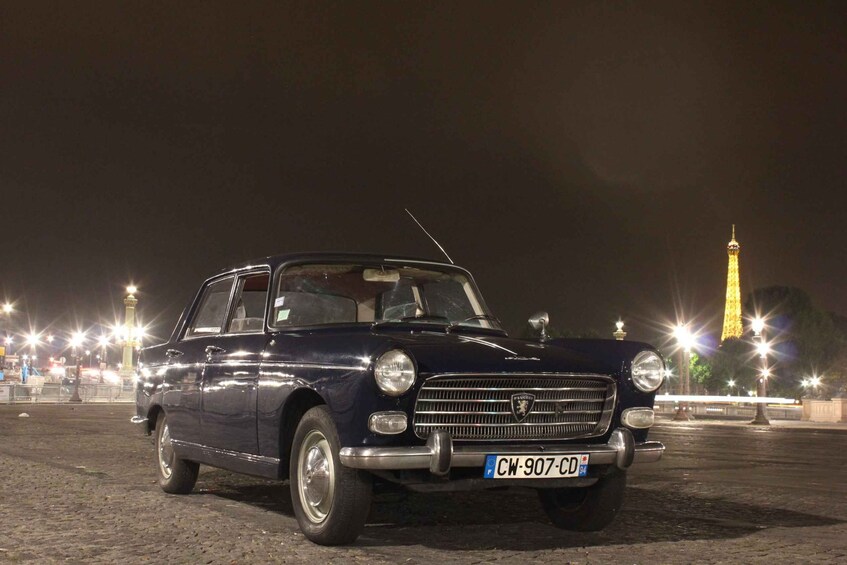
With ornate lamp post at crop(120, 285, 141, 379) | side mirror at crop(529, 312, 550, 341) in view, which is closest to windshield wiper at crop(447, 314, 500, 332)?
side mirror at crop(529, 312, 550, 341)

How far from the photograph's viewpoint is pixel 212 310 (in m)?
8.52

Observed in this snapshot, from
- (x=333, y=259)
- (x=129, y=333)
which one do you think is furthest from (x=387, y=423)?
(x=129, y=333)

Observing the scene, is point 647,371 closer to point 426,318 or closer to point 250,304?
point 426,318

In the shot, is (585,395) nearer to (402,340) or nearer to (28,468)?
(402,340)

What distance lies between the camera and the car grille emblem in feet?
19.9

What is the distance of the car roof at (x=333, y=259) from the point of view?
7.51 meters

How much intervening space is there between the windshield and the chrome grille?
1.26 metres

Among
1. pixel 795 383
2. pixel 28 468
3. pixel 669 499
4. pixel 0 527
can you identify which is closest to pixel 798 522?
pixel 669 499

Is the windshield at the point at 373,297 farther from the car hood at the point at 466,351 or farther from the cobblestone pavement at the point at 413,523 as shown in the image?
the cobblestone pavement at the point at 413,523

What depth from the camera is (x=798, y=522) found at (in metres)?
7.38

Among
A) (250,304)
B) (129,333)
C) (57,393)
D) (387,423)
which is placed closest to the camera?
(387,423)

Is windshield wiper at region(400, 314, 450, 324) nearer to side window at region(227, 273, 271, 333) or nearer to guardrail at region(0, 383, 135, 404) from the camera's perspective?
side window at region(227, 273, 271, 333)

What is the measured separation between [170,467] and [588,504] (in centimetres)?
376

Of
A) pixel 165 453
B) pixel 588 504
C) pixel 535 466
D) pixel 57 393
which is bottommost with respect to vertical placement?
pixel 57 393
